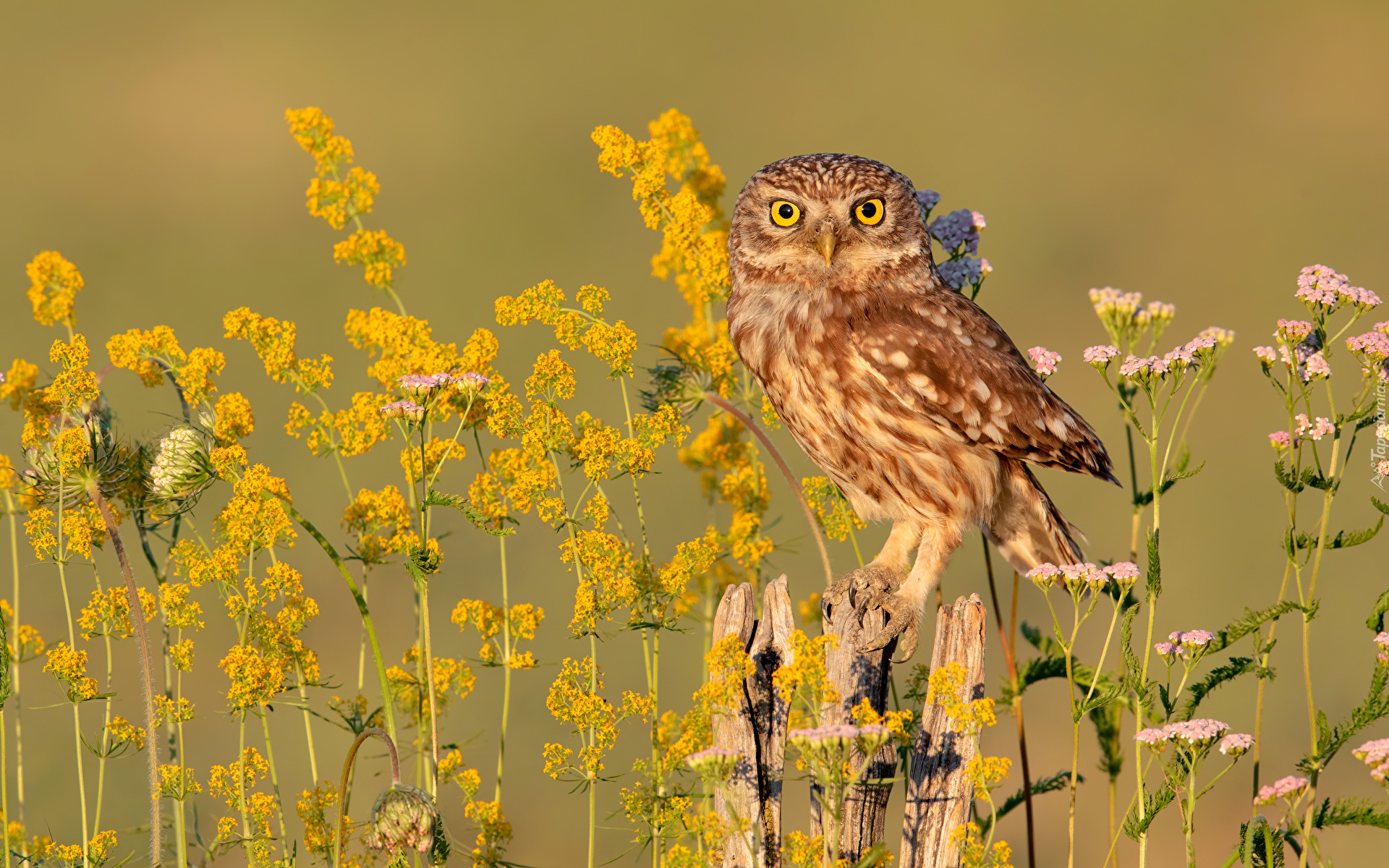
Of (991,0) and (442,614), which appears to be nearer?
(442,614)

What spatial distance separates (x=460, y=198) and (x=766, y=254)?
11.5 metres

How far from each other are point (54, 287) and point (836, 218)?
2.61 m

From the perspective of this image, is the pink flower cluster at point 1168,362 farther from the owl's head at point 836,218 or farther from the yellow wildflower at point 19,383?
the yellow wildflower at point 19,383

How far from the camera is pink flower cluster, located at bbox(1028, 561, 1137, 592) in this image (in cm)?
286

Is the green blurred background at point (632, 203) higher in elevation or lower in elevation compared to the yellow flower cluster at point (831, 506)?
higher

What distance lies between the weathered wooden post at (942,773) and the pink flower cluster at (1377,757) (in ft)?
3.00

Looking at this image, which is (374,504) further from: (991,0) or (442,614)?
(991,0)

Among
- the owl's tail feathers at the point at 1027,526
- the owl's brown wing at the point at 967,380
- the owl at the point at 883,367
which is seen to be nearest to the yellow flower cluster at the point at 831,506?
the owl at the point at 883,367

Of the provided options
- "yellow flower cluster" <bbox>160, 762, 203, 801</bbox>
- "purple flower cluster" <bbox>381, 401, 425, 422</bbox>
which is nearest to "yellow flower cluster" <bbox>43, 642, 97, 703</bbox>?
"yellow flower cluster" <bbox>160, 762, 203, 801</bbox>

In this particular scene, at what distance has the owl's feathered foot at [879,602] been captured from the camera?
12.3 feet

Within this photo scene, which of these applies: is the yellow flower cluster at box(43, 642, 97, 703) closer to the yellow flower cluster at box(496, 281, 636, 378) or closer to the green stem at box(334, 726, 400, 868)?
the green stem at box(334, 726, 400, 868)

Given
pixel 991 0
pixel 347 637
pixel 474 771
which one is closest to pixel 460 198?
pixel 347 637

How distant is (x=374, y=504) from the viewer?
356 centimetres

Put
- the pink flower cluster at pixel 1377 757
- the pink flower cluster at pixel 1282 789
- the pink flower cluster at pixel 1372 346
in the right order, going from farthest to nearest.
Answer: the pink flower cluster at pixel 1372 346
the pink flower cluster at pixel 1282 789
the pink flower cluster at pixel 1377 757
